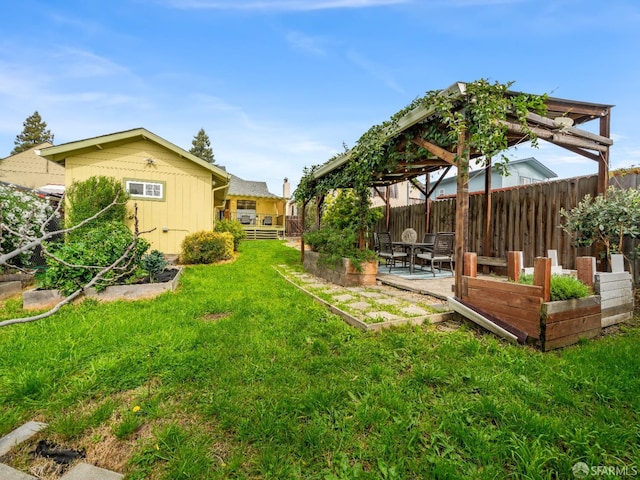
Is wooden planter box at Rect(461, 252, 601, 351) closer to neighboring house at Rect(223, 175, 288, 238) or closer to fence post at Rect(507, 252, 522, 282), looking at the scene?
fence post at Rect(507, 252, 522, 282)

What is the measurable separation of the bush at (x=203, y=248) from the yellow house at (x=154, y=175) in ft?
2.52

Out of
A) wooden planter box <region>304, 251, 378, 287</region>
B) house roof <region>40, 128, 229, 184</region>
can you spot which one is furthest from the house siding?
wooden planter box <region>304, 251, 378, 287</region>

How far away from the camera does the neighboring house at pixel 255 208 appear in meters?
20.3

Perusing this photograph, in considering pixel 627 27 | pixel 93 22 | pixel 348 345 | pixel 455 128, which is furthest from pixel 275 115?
pixel 348 345

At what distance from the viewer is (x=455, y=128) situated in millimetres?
3693

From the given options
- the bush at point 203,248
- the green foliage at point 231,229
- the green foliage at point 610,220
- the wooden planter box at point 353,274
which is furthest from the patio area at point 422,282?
the green foliage at point 231,229

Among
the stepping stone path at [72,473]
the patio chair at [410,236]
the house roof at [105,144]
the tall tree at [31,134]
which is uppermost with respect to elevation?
the tall tree at [31,134]

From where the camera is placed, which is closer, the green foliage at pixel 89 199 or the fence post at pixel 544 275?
the fence post at pixel 544 275

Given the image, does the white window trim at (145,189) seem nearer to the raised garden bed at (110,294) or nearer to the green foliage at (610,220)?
the raised garden bed at (110,294)

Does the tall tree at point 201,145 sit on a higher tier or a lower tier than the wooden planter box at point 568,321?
higher

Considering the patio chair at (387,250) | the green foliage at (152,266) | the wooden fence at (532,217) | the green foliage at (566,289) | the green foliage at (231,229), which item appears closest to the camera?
the green foliage at (566,289)

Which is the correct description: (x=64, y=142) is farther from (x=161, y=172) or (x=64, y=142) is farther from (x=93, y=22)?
(x=93, y=22)

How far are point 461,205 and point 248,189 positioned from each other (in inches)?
790

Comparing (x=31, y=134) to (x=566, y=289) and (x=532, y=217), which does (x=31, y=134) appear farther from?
(x=566, y=289)
